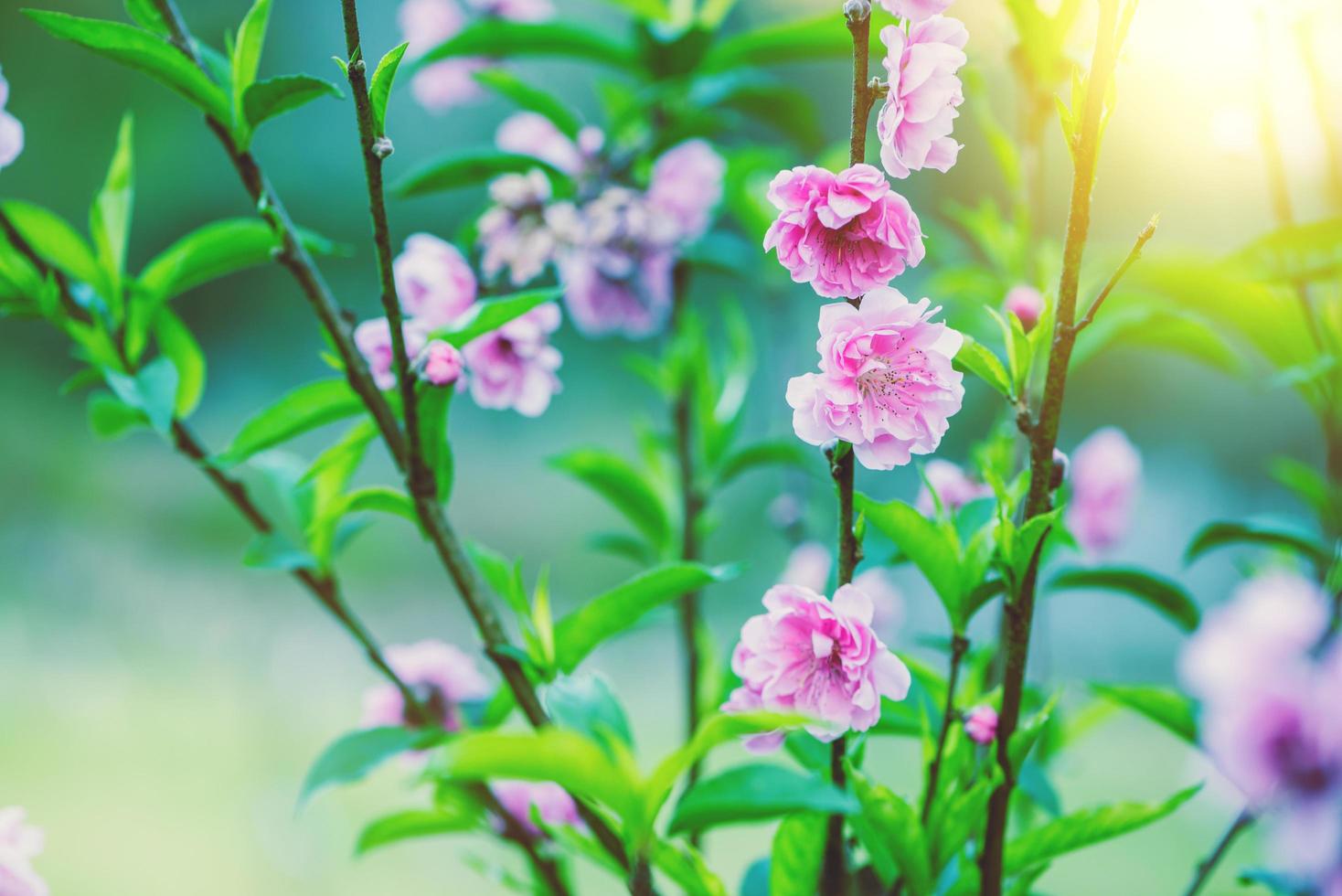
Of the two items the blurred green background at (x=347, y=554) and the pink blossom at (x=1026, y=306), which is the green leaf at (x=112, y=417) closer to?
→ the pink blossom at (x=1026, y=306)

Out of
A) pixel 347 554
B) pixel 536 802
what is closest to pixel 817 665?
pixel 536 802

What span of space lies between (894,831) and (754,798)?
90mm

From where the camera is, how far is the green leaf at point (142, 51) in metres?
0.35

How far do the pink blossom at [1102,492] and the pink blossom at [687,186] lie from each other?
0.96ft

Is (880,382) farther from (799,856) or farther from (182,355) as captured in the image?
(182,355)

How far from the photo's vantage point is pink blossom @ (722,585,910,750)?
0.32 meters

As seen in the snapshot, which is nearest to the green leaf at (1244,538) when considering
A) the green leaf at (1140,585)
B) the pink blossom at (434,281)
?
the green leaf at (1140,585)

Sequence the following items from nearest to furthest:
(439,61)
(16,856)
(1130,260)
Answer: (1130,260)
(16,856)
(439,61)

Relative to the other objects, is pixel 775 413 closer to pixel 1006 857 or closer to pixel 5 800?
pixel 1006 857

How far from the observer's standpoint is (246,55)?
41 cm

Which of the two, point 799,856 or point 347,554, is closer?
point 799,856

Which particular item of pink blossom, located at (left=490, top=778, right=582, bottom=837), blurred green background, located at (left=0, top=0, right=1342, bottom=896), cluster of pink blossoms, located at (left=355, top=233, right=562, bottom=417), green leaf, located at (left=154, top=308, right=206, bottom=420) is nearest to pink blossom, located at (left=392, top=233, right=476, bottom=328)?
cluster of pink blossoms, located at (left=355, top=233, right=562, bottom=417)

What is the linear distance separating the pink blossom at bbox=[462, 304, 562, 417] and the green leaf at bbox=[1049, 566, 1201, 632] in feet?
0.80

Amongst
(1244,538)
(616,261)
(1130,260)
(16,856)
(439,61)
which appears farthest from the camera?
(439,61)
